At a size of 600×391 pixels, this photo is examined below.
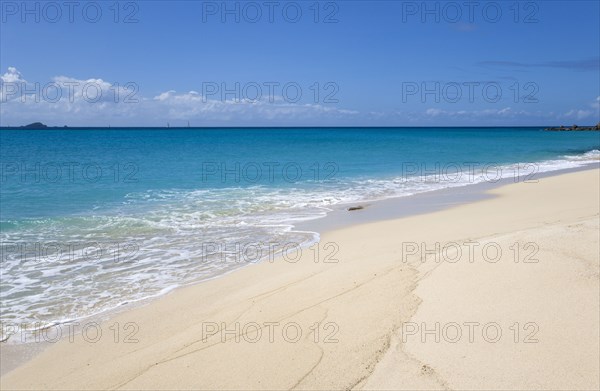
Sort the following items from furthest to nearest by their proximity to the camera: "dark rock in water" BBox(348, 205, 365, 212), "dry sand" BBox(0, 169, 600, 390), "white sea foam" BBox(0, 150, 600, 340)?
"dark rock in water" BBox(348, 205, 365, 212)
"white sea foam" BBox(0, 150, 600, 340)
"dry sand" BBox(0, 169, 600, 390)

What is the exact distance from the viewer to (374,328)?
15.1ft

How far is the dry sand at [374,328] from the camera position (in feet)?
12.6

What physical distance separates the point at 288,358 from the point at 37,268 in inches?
230

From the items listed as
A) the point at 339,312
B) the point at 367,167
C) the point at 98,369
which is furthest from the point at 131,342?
the point at 367,167

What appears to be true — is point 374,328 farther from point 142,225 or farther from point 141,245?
point 142,225

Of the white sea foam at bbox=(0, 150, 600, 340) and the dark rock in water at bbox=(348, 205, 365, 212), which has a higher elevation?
the dark rock in water at bbox=(348, 205, 365, 212)

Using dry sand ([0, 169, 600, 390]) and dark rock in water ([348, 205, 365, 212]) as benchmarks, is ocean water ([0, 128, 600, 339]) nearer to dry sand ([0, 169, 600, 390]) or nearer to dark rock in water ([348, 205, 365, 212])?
dark rock in water ([348, 205, 365, 212])

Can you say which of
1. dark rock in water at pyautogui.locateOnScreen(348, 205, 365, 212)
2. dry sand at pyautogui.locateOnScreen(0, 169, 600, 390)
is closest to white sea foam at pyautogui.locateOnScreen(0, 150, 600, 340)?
dark rock in water at pyautogui.locateOnScreen(348, 205, 365, 212)

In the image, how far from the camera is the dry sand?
152 inches

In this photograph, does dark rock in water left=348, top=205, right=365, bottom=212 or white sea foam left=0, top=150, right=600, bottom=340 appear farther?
dark rock in water left=348, top=205, right=365, bottom=212

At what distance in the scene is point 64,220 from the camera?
12156 millimetres

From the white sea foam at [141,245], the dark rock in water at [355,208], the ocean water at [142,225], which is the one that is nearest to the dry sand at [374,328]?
the white sea foam at [141,245]

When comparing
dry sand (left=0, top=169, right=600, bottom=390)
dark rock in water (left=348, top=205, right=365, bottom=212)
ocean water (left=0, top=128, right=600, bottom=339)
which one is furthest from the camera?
dark rock in water (left=348, top=205, right=365, bottom=212)

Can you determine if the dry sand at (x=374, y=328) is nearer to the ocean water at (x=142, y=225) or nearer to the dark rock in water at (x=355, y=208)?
the ocean water at (x=142, y=225)
